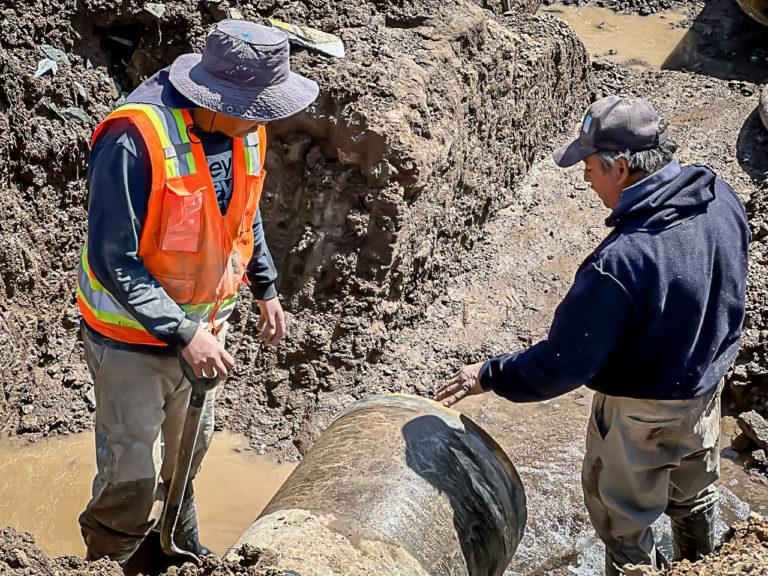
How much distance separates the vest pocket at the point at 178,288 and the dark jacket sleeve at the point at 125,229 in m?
0.12

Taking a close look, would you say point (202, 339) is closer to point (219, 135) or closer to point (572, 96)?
point (219, 135)

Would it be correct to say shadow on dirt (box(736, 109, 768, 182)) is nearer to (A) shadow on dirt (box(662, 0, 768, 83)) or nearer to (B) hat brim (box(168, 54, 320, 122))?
(A) shadow on dirt (box(662, 0, 768, 83))

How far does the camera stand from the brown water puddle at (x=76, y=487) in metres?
4.48

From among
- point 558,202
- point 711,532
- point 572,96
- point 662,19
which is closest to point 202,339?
point 711,532

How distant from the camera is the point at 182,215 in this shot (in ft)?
10.5

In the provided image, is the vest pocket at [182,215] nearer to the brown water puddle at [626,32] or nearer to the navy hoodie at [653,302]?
the navy hoodie at [653,302]

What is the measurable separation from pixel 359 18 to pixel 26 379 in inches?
119

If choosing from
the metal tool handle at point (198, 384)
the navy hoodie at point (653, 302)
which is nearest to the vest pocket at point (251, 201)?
the metal tool handle at point (198, 384)

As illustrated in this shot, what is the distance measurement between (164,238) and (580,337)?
1.44m

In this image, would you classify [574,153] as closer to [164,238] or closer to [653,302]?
[653,302]

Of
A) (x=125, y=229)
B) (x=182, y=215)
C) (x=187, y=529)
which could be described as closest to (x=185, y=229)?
(x=182, y=215)

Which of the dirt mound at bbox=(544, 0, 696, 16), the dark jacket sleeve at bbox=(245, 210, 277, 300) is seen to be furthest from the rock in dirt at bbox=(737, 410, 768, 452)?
the dirt mound at bbox=(544, 0, 696, 16)

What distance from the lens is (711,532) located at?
154 inches

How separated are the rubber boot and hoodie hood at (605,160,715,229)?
1.39m
